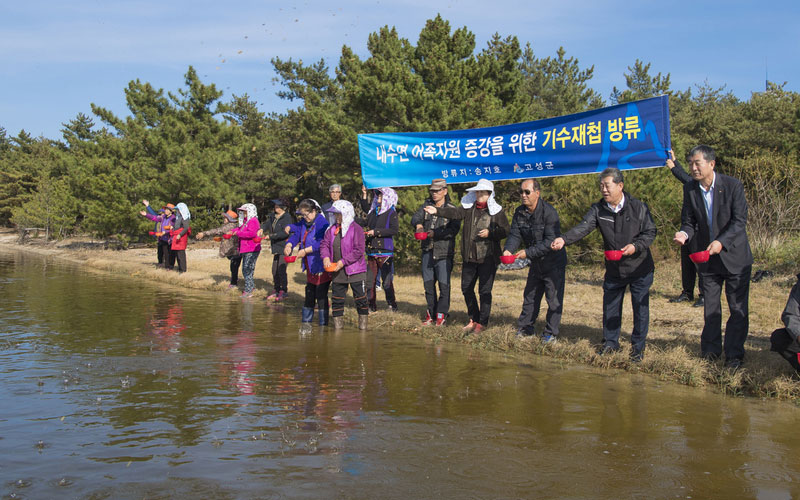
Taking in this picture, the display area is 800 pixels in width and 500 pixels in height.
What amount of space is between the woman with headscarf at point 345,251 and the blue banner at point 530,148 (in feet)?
6.03

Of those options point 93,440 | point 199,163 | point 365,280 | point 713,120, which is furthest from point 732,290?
point 713,120

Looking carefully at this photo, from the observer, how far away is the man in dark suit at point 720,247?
6.34 m

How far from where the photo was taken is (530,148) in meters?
9.52

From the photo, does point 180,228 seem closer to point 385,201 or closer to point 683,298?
point 385,201

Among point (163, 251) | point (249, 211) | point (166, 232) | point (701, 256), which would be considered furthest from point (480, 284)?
point (163, 251)

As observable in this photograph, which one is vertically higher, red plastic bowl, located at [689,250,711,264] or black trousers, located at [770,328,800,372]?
red plastic bowl, located at [689,250,711,264]

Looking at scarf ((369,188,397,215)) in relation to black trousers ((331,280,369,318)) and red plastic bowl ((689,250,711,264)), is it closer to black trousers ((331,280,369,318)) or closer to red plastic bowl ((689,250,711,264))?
black trousers ((331,280,369,318))

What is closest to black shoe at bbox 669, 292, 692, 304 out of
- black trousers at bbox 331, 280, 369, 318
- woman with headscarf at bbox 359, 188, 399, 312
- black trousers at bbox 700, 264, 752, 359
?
black trousers at bbox 700, 264, 752, 359

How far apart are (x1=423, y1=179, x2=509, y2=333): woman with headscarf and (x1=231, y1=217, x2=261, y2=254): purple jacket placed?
512cm

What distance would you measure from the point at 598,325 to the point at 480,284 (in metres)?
1.72

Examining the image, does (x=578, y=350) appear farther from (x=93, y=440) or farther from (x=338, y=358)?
(x=93, y=440)

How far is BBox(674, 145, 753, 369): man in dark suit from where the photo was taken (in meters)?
6.34

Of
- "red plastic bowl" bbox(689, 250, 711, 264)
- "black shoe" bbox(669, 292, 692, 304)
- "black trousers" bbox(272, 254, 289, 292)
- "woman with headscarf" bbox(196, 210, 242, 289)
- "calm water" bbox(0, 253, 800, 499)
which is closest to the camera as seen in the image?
"calm water" bbox(0, 253, 800, 499)

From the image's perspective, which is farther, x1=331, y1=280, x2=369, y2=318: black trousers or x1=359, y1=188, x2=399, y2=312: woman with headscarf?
x1=359, y1=188, x2=399, y2=312: woman with headscarf
